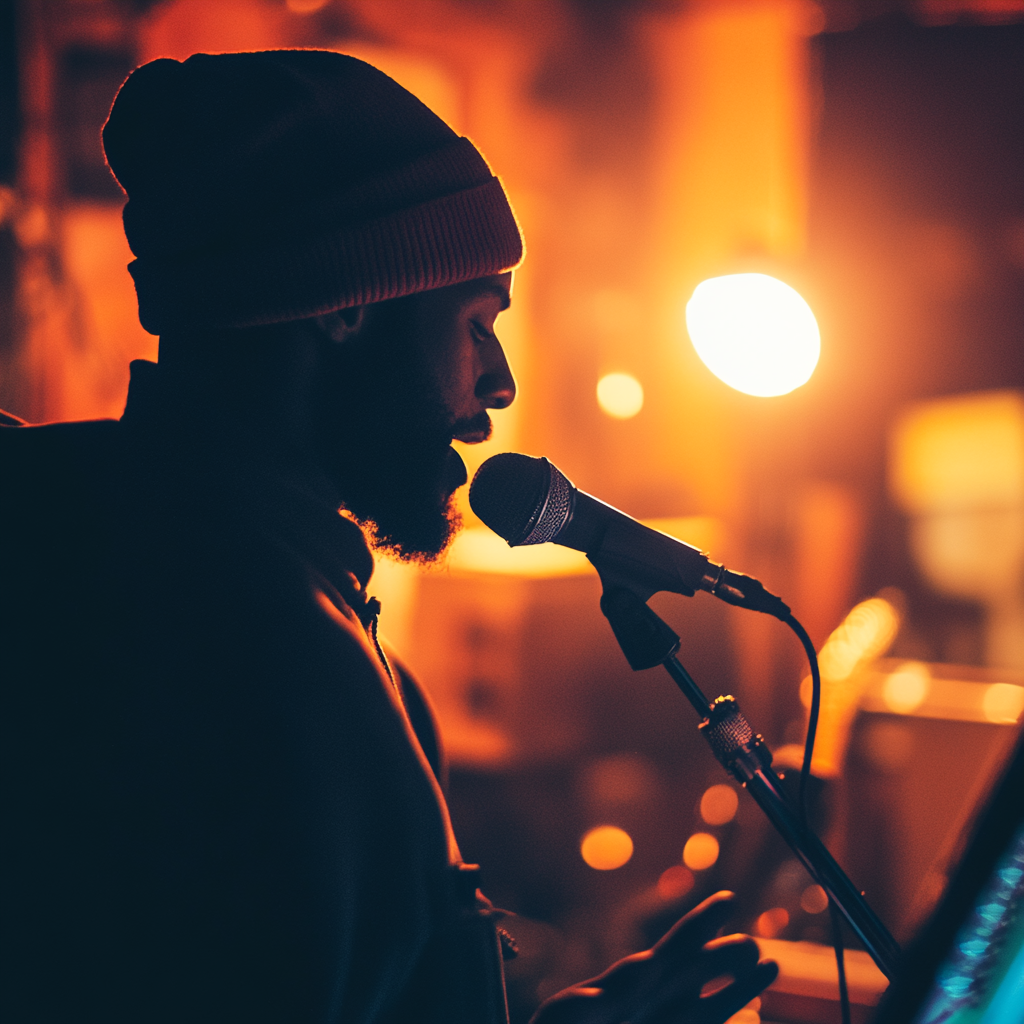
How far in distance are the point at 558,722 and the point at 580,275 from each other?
2.39 meters

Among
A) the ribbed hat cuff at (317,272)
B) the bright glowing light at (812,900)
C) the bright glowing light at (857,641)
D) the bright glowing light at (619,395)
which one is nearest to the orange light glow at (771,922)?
the bright glowing light at (812,900)

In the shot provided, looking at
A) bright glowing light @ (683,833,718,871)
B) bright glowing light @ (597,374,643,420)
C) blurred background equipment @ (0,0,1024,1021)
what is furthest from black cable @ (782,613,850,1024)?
bright glowing light @ (597,374,643,420)

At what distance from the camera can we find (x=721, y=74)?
536 centimetres

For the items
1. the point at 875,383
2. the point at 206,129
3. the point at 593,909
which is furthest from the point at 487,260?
the point at 875,383

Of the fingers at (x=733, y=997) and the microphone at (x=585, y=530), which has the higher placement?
the microphone at (x=585, y=530)

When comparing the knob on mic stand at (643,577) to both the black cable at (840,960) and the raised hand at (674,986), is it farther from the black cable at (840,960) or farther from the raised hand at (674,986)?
the raised hand at (674,986)

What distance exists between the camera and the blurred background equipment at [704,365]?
4.18m

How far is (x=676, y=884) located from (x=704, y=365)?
2.39 meters

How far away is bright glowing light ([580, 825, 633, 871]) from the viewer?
4.02 metres

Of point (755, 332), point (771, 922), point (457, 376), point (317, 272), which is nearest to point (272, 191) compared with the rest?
point (317, 272)

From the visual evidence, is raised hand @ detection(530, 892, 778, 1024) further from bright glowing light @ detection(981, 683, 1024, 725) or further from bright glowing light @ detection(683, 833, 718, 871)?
bright glowing light @ detection(981, 683, 1024, 725)

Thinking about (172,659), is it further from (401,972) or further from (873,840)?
(873,840)

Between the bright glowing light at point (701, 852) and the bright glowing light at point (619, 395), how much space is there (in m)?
2.72

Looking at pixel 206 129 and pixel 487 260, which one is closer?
pixel 206 129
